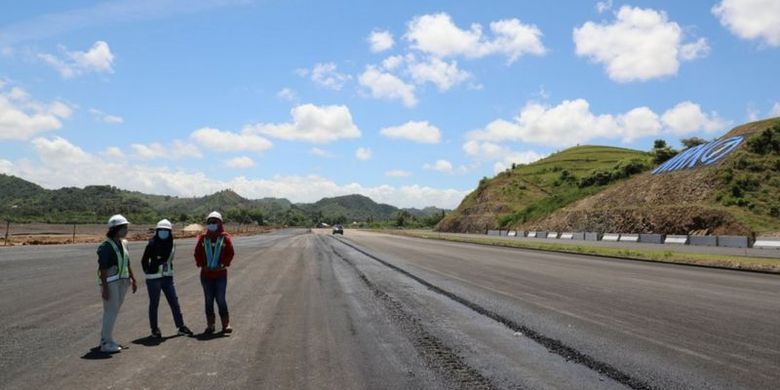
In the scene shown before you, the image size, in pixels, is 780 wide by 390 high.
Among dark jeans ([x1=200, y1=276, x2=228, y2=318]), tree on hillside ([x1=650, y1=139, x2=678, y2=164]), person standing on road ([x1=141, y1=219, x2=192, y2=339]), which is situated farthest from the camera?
tree on hillside ([x1=650, y1=139, x2=678, y2=164])

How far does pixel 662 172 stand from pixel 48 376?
63695mm

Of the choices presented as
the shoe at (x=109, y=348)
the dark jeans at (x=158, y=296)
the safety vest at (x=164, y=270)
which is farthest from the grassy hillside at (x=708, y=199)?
the shoe at (x=109, y=348)

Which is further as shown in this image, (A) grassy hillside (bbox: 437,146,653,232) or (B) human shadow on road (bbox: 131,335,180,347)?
(A) grassy hillside (bbox: 437,146,653,232)

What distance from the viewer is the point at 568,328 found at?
373 inches

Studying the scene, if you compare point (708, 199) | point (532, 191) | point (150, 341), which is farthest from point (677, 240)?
point (532, 191)

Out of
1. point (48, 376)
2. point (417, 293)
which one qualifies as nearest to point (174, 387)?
point (48, 376)

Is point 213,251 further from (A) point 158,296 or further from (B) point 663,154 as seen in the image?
(B) point 663,154

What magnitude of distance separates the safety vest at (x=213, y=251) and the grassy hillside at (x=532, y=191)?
2722 inches

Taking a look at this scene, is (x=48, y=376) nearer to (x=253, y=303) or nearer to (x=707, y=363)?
(x=253, y=303)

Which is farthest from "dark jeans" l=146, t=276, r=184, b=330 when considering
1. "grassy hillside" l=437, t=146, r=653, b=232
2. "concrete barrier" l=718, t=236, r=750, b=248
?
"grassy hillside" l=437, t=146, r=653, b=232

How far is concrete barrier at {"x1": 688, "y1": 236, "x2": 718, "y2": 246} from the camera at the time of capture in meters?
32.8

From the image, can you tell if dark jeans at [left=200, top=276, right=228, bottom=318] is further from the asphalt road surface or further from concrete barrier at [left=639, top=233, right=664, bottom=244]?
concrete barrier at [left=639, top=233, right=664, bottom=244]

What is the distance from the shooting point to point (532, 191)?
4304 inches

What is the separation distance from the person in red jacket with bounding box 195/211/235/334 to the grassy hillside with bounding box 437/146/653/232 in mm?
69069
